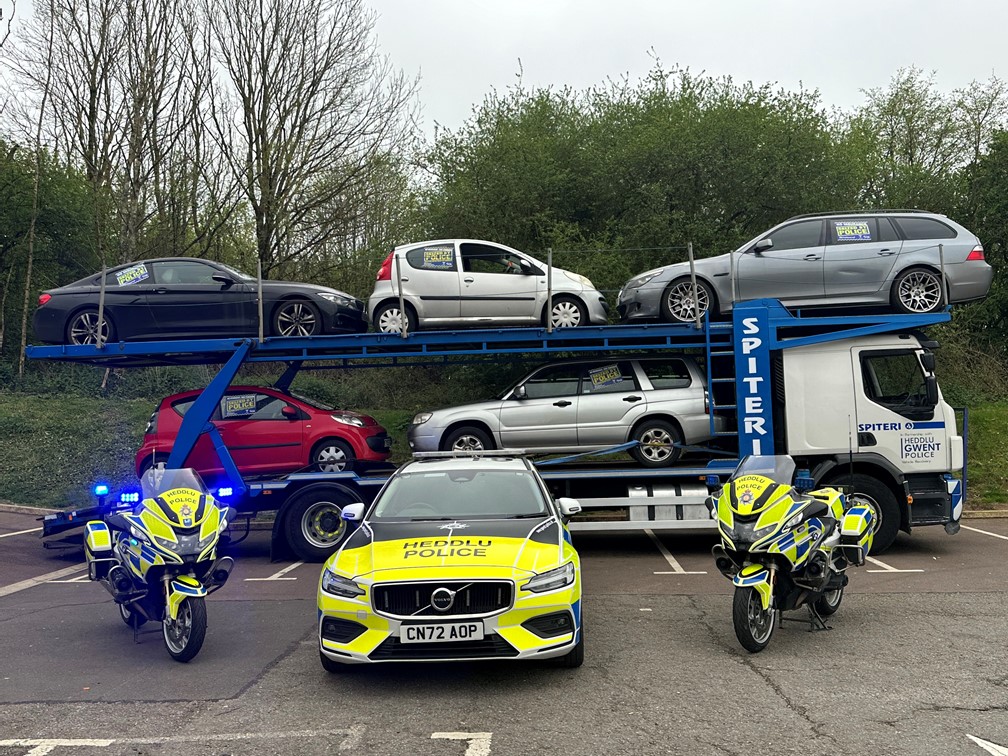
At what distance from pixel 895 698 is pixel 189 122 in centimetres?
2505

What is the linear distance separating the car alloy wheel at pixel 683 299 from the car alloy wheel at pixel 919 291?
225cm

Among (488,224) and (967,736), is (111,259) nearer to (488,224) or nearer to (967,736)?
(488,224)

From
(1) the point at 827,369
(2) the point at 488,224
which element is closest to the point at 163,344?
(1) the point at 827,369

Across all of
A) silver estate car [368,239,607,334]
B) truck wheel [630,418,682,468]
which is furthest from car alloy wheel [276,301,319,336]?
truck wheel [630,418,682,468]

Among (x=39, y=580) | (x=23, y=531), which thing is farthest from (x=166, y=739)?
(x=23, y=531)

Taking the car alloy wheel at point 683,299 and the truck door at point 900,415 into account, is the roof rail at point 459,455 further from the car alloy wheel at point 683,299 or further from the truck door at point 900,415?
the truck door at point 900,415

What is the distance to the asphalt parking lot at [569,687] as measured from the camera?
4777 mm

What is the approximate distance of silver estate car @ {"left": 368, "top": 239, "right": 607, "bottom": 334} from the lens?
1132cm

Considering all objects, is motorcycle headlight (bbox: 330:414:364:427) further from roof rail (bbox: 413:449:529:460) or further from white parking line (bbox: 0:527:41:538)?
white parking line (bbox: 0:527:41:538)

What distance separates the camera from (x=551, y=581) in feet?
19.2

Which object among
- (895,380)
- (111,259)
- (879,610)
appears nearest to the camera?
(879,610)

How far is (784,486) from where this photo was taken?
677cm

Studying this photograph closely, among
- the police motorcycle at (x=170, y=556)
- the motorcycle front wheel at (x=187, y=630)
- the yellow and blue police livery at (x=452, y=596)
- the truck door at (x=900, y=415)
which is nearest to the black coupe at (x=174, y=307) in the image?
the police motorcycle at (x=170, y=556)

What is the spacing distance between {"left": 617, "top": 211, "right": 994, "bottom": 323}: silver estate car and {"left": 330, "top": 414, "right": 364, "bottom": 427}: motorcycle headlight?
165 inches
